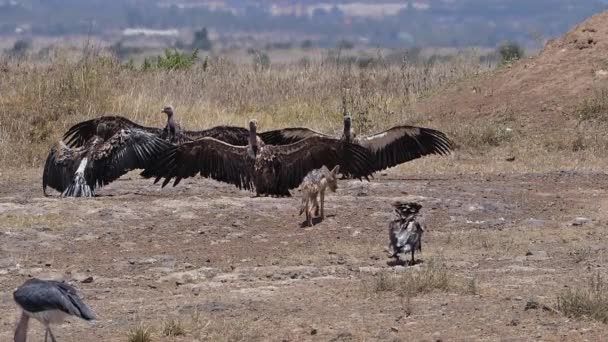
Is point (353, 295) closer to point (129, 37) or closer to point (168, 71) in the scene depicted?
point (168, 71)

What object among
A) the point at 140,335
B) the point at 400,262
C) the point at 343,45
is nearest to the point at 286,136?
the point at 400,262

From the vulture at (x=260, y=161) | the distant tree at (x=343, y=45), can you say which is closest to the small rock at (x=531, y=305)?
the vulture at (x=260, y=161)

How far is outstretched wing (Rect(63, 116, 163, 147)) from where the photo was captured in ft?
54.8

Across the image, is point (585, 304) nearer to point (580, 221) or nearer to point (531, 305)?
point (531, 305)

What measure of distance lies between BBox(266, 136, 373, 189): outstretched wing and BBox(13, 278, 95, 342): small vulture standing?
639 cm

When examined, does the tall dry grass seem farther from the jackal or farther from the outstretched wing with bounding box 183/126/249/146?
the jackal

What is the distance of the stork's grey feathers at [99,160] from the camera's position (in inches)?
608

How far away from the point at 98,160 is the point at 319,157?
2.48 meters

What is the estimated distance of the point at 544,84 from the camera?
2109cm

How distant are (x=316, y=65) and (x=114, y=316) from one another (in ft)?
58.3

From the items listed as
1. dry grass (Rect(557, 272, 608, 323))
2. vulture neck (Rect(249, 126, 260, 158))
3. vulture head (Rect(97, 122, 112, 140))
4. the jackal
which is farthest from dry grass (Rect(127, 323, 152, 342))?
vulture head (Rect(97, 122, 112, 140))

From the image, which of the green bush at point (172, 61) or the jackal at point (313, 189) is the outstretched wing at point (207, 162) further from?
the green bush at point (172, 61)

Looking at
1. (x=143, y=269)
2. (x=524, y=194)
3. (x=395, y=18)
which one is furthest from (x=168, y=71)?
(x=395, y=18)

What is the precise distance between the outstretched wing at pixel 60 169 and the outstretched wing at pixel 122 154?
0.76 feet
